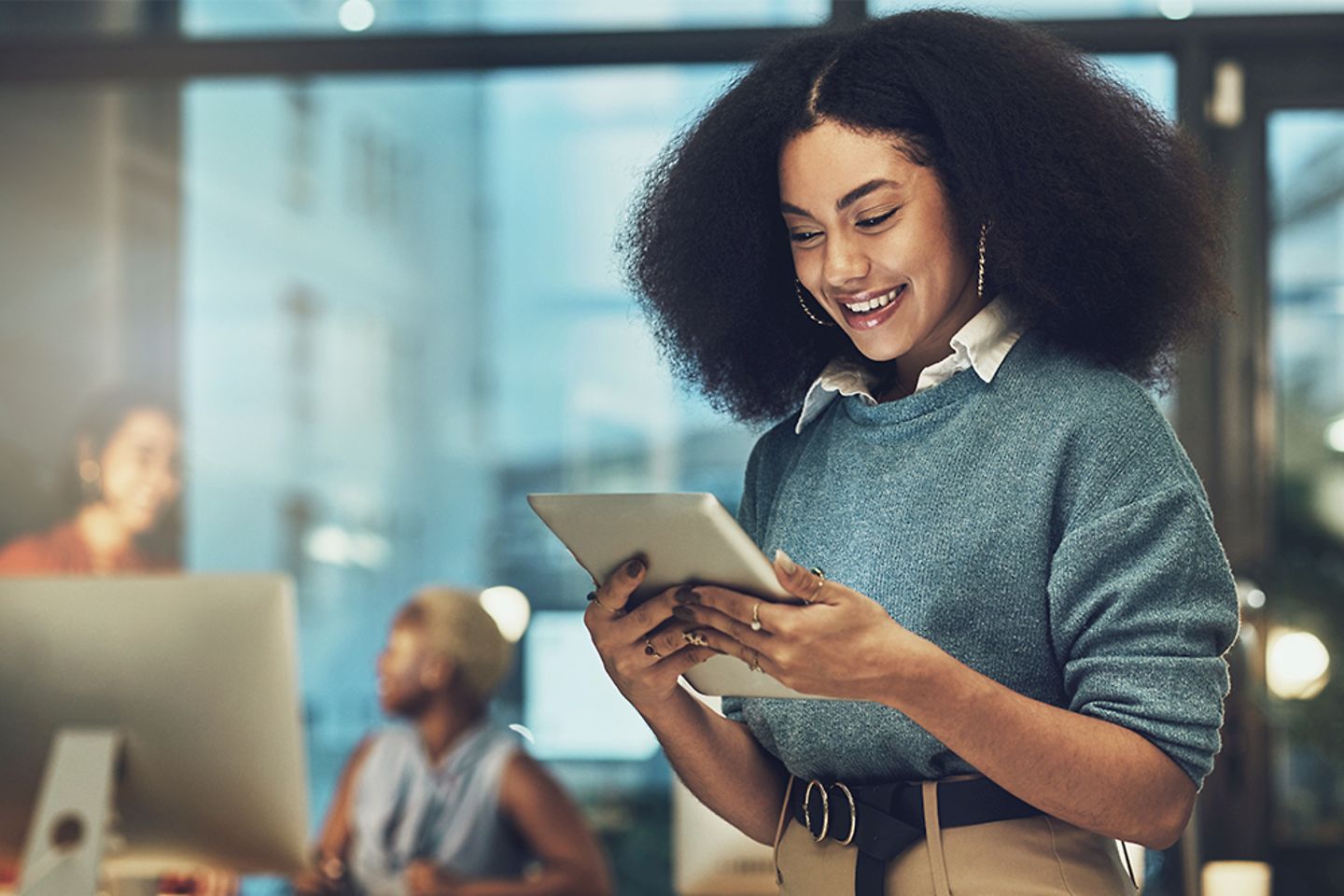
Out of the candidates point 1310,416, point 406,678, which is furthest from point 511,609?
point 1310,416

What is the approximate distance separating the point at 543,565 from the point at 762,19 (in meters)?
1.51

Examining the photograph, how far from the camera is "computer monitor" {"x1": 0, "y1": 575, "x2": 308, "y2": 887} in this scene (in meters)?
1.90

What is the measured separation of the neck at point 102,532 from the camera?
157 inches

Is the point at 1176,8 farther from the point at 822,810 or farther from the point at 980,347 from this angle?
the point at 822,810

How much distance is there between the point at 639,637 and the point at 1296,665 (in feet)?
8.52

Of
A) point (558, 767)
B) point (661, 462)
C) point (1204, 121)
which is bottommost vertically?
point (558, 767)

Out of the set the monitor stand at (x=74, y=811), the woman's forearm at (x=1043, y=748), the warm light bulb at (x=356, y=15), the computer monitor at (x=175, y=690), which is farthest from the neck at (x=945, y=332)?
the warm light bulb at (x=356, y=15)

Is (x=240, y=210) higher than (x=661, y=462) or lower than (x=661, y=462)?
higher

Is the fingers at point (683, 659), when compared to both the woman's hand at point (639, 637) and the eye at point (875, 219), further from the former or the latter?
the eye at point (875, 219)

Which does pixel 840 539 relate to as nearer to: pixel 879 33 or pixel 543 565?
pixel 879 33

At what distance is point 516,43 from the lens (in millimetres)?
4043

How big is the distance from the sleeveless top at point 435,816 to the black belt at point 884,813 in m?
1.99

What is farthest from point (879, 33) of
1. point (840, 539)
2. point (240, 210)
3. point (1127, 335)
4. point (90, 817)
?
point (240, 210)

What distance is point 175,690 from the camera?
1.92m
